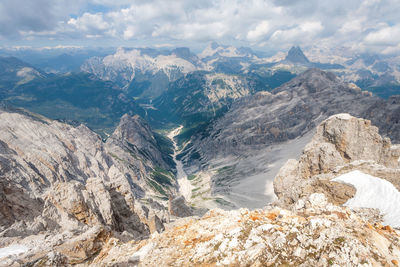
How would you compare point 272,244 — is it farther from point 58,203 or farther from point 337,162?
point 337,162

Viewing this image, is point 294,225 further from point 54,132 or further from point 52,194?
point 54,132

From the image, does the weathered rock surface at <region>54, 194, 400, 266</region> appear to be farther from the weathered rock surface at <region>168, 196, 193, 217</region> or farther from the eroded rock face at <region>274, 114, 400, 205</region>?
the weathered rock surface at <region>168, 196, 193, 217</region>

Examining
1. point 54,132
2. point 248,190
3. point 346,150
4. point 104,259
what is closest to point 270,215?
point 104,259

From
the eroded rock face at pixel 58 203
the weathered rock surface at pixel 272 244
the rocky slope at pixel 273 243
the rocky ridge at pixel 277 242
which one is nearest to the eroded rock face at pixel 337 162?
the rocky slope at pixel 273 243

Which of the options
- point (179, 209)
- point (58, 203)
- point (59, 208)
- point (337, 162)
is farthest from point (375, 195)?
point (179, 209)

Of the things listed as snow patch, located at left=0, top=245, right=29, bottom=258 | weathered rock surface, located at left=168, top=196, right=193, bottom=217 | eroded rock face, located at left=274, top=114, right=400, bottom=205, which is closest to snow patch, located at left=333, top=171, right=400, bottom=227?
eroded rock face, located at left=274, top=114, right=400, bottom=205
